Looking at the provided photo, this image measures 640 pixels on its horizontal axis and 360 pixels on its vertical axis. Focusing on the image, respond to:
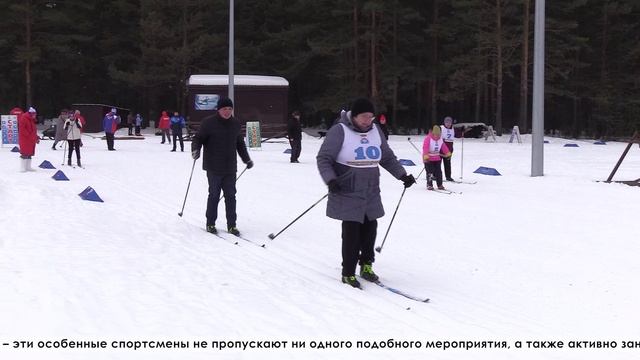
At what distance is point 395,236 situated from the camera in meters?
9.64

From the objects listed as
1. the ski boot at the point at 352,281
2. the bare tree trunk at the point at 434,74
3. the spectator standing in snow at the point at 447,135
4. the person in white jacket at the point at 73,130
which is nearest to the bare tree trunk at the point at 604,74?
the bare tree trunk at the point at 434,74

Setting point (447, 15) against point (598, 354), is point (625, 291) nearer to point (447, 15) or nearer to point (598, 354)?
point (598, 354)

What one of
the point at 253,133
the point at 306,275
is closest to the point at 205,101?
the point at 253,133

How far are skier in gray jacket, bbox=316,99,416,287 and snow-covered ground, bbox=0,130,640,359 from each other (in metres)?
0.51

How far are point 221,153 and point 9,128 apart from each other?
2274 centimetres

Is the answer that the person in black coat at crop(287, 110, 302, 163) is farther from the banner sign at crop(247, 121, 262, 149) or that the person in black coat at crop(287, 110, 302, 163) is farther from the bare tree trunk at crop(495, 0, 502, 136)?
the bare tree trunk at crop(495, 0, 502, 136)

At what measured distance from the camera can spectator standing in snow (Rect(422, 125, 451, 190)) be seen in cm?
1470

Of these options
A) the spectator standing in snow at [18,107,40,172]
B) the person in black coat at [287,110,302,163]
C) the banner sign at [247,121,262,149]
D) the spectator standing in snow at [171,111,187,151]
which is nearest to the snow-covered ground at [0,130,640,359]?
the spectator standing in snow at [18,107,40,172]

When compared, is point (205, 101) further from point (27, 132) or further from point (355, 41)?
point (27, 132)

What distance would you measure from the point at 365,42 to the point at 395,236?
38.7 meters

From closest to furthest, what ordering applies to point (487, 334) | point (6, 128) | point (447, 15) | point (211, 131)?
point (487, 334) < point (211, 131) < point (6, 128) < point (447, 15)

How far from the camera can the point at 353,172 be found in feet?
21.7

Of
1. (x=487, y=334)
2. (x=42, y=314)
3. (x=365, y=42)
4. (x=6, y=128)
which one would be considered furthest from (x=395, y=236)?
(x=365, y=42)

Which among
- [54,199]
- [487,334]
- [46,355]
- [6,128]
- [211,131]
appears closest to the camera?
[46,355]
